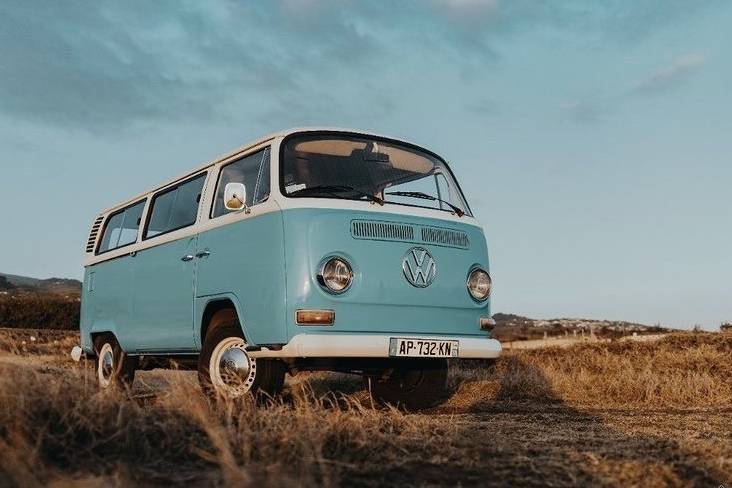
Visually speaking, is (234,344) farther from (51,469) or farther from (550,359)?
(550,359)

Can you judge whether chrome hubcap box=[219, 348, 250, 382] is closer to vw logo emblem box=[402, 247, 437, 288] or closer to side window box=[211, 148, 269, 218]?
side window box=[211, 148, 269, 218]

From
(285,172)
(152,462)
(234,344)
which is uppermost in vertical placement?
(285,172)

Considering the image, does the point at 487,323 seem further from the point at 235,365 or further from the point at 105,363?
the point at 105,363

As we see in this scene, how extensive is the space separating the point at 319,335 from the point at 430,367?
5.75 ft

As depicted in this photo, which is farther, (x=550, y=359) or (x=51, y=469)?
(x=550, y=359)

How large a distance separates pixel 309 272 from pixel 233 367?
3.63ft

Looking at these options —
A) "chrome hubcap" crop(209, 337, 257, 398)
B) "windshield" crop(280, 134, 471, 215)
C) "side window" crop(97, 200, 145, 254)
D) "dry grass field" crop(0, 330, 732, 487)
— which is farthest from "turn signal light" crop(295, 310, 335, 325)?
"side window" crop(97, 200, 145, 254)

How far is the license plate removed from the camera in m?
6.10

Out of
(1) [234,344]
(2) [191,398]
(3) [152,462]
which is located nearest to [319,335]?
(1) [234,344]

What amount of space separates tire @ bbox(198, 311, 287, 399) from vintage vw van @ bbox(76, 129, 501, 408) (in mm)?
11

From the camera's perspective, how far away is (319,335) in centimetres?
582

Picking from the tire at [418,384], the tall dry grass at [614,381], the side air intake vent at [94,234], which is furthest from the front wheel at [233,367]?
the side air intake vent at [94,234]

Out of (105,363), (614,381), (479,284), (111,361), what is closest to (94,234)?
(105,363)

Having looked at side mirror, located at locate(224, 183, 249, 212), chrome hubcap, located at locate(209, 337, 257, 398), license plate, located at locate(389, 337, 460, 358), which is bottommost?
chrome hubcap, located at locate(209, 337, 257, 398)
